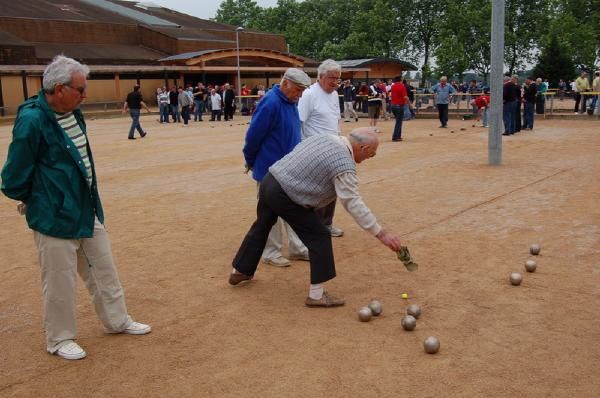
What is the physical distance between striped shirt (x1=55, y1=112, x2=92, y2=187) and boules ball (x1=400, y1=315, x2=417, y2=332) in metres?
2.41

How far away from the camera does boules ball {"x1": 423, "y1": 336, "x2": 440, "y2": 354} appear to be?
4312 millimetres

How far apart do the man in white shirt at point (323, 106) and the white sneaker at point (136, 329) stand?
2.53 m

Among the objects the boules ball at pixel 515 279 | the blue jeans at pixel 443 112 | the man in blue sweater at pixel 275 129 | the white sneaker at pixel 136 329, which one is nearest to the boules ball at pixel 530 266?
the boules ball at pixel 515 279

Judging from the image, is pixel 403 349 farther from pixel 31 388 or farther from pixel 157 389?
pixel 31 388

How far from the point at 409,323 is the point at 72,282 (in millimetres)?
2355

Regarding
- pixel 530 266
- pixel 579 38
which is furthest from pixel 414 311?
pixel 579 38

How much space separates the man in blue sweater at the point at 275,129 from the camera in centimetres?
609

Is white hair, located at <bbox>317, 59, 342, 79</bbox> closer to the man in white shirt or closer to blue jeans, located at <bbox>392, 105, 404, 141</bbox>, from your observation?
the man in white shirt

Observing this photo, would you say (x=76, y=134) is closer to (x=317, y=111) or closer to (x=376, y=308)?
(x=376, y=308)

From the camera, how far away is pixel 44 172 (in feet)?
13.6

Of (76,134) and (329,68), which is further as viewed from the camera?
(329,68)

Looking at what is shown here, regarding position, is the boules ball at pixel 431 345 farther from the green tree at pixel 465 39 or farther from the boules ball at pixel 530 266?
the green tree at pixel 465 39

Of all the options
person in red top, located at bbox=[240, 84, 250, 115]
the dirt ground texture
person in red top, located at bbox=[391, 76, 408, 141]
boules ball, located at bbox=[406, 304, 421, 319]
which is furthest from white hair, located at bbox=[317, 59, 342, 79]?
person in red top, located at bbox=[240, 84, 250, 115]

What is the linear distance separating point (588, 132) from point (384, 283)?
52.5 feet
